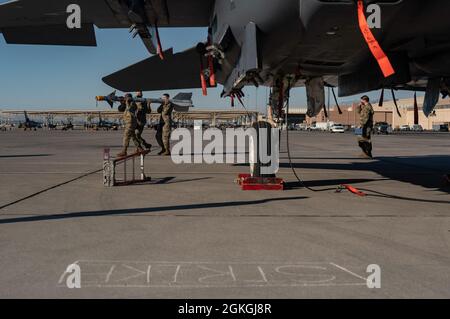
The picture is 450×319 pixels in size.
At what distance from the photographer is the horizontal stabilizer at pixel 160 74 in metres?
11.5

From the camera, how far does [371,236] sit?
5.19 meters

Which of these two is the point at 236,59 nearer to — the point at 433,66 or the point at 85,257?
the point at 433,66

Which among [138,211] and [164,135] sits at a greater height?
[164,135]

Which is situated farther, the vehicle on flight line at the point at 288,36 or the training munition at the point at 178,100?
the training munition at the point at 178,100

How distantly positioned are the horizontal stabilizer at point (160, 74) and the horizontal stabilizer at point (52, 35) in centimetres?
205

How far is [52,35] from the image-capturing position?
9.80 m

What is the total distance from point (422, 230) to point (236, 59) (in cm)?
391

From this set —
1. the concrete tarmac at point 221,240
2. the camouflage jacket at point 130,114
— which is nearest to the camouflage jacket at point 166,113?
the camouflage jacket at point 130,114

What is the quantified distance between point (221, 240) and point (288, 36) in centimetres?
302

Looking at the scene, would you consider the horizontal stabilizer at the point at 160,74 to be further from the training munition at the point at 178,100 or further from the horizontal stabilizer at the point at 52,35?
the training munition at the point at 178,100

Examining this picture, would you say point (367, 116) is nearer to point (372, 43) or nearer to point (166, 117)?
point (166, 117)
